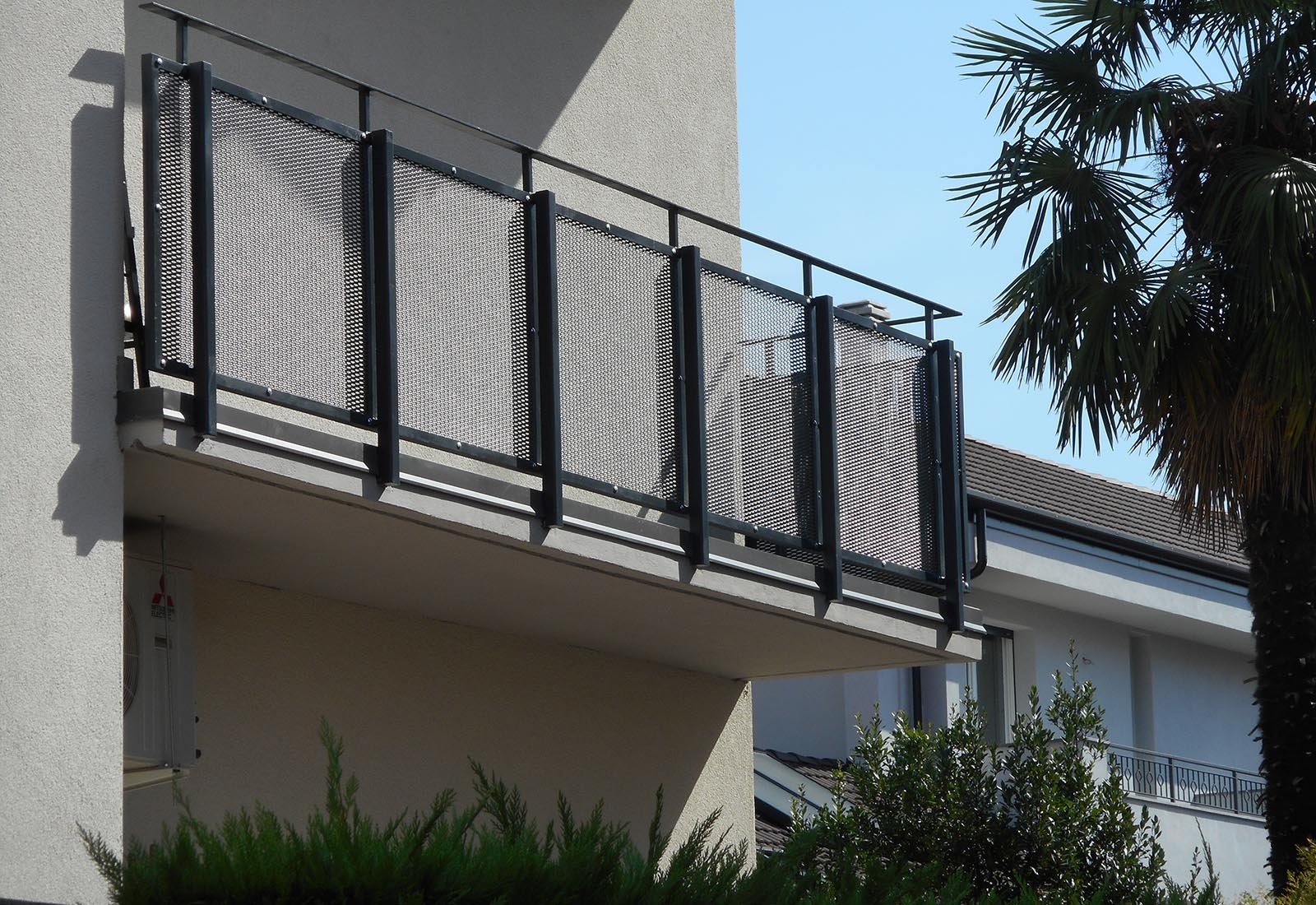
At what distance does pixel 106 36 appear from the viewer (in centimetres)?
655

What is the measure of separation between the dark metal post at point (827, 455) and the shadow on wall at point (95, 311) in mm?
3715

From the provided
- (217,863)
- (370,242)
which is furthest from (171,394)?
(217,863)

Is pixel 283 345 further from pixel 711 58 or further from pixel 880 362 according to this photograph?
pixel 711 58

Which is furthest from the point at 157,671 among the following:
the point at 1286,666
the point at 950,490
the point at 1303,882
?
the point at 1286,666

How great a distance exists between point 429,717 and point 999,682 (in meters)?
12.3

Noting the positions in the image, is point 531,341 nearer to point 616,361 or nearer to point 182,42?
point 616,361

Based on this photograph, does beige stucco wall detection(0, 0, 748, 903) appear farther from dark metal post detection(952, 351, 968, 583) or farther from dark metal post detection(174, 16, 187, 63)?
dark metal post detection(952, 351, 968, 583)

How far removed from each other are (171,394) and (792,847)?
251cm

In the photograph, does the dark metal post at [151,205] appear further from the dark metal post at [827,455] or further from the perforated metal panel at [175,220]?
the dark metal post at [827,455]

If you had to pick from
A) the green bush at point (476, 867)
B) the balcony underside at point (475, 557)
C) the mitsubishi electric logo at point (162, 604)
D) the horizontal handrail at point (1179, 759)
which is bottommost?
the green bush at point (476, 867)

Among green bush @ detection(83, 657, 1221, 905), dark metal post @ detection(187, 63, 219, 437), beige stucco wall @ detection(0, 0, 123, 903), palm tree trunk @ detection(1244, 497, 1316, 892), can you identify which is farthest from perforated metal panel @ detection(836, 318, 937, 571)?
palm tree trunk @ detection(1244, 497, 1316, 892)

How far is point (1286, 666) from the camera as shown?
42.1 ft

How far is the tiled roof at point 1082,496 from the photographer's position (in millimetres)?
20734

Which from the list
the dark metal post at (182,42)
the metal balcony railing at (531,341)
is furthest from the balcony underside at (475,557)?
the dark metal post at (182,42)
